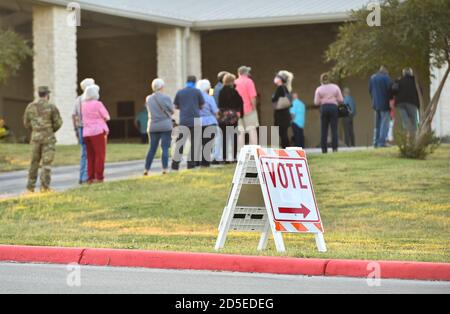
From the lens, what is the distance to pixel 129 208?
1722cm

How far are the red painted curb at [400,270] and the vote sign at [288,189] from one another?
136cm

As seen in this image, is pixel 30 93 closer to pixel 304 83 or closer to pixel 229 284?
pixel 304 83

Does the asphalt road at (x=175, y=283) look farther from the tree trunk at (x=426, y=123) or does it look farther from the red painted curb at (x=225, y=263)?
the tree trunk at (x=426, y=123)

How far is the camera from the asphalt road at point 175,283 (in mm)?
9469

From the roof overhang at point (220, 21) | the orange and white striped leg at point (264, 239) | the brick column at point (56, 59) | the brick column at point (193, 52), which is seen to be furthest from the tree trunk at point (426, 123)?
the brick column at point (193, 52)

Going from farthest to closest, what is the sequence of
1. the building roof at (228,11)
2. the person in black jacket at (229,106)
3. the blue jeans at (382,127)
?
the building roof at (228,11) → the blue jeans at (382,127) → the person in black jacket at (229,106)

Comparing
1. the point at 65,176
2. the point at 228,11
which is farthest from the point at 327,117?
the point at 228,11

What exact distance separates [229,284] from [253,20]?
26.0 metres

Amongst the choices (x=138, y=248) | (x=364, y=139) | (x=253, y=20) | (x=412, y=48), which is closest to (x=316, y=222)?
(x=138, y=248)

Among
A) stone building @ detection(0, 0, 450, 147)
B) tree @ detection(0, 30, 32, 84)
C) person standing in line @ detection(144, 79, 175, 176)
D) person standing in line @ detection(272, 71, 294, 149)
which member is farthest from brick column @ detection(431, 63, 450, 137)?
person standing in line @ detection(144, 79, 175, 176)

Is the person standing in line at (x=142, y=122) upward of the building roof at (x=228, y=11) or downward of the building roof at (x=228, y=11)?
downward

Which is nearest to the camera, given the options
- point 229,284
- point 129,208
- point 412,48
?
point 229,284

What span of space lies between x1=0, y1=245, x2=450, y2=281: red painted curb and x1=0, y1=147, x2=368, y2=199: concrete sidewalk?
23.8 feet

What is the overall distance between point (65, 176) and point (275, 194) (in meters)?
11.5
